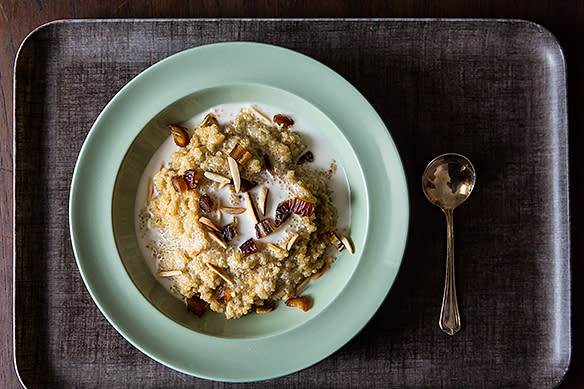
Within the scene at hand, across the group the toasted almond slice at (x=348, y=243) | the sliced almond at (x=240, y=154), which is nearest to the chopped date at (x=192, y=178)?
the sliced almond at (x=240, y=154)

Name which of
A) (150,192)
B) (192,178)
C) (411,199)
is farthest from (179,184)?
(411,199)

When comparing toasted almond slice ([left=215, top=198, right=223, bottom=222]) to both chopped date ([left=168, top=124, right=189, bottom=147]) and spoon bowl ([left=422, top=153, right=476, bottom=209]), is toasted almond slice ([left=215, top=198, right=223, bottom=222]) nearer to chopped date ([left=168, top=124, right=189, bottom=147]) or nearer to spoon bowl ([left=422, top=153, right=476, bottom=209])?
chopped date ([left=168, top=124, right=189, bottom=147])

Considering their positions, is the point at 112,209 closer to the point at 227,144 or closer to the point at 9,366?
the point at 227,144

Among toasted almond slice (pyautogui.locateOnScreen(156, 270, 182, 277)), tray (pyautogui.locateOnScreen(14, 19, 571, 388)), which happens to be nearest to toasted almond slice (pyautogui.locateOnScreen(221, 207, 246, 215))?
toasted almond slice (pyautogui.locateOnScreen(156, 270, 182, 277))

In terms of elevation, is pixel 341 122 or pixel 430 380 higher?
pixel 341 122

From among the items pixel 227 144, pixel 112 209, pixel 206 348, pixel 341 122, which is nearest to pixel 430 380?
pixel 206 348

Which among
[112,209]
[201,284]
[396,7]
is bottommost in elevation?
[201,284]
